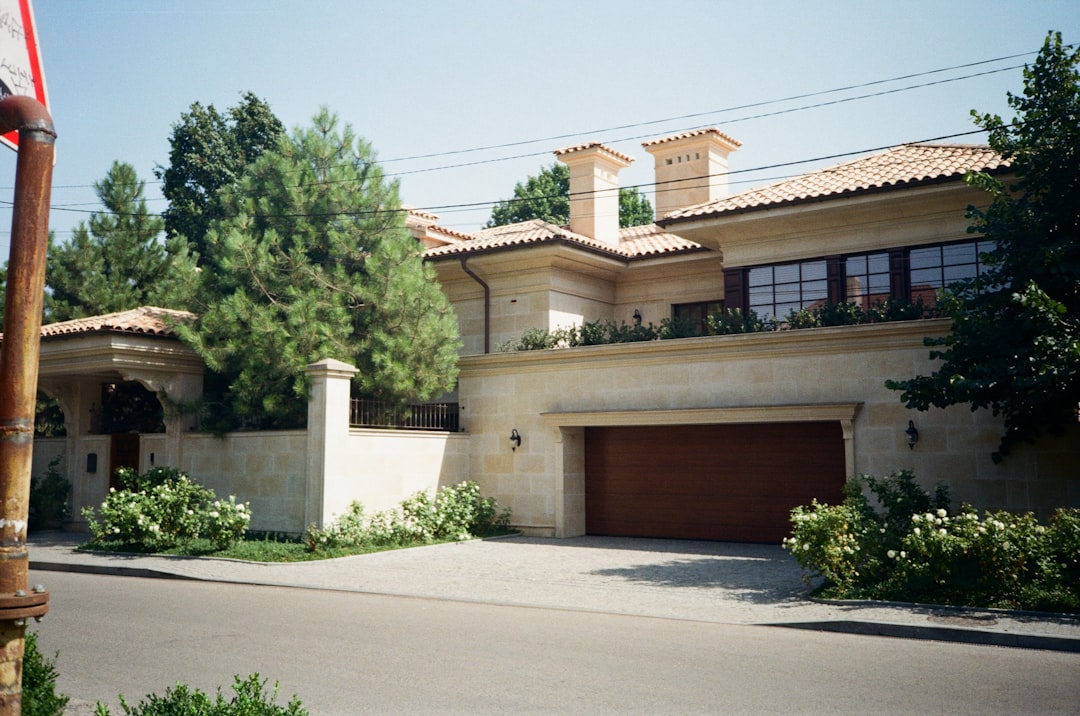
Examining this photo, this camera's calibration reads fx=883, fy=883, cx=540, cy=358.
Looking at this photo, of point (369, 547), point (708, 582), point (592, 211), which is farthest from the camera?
point (592, 211)

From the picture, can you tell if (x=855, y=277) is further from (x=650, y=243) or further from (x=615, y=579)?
(x=615, y=579)

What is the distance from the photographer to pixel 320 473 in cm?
1747

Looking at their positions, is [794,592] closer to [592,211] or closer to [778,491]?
[778,491]

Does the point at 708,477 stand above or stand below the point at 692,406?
below

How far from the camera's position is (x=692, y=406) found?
59.7 ft

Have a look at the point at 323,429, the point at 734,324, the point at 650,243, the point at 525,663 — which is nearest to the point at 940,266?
the point at 734,324

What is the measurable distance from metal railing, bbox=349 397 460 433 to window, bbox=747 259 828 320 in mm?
7618

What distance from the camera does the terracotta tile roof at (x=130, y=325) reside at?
61.8 feet

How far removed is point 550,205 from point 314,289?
3202 centimetres

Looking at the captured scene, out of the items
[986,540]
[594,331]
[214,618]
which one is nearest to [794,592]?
[986,540]

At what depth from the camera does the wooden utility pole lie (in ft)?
9.00

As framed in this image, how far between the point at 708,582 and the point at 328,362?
8.66 m

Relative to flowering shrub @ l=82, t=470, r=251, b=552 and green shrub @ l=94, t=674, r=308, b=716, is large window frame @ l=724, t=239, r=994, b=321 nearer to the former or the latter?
flowering shrub @ l=82, t=470, r=251, b=552

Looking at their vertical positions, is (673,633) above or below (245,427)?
below
